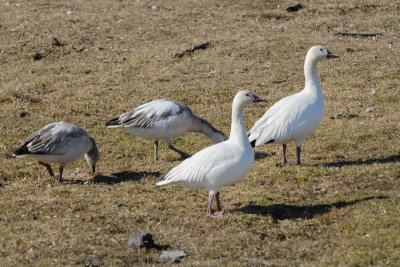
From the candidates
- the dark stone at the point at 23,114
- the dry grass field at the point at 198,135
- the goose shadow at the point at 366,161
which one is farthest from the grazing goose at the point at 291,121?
the dark stone at the point at 23,114

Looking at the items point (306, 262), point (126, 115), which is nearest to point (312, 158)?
point (126, 115)

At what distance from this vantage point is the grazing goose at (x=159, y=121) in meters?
13.0

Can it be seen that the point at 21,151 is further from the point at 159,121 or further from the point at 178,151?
the point at 178,151

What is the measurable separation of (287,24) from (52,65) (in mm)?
5981

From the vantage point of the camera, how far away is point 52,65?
1909 centimetres

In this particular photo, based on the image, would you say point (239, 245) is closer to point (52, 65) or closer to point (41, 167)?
point (41, 167)

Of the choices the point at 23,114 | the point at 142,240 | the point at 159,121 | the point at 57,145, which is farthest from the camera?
the point at 23,114

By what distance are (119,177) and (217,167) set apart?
8.32 feet

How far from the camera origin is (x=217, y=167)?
33.2 feet

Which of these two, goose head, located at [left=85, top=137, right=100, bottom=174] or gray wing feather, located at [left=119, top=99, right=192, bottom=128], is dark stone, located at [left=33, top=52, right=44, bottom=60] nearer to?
gray wing feather, located at [left=119, top=99, right=192, bottom=128]

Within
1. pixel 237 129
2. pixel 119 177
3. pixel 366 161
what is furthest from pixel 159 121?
pixel 366 161

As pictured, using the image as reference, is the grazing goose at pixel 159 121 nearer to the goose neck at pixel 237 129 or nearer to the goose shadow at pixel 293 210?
Result: the goose neck at pixel 237 129

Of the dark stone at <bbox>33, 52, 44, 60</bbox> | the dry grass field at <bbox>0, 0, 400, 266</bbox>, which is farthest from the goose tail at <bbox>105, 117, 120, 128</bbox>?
the dark stone at <bbox>33, 52, 44, 60</bbox>

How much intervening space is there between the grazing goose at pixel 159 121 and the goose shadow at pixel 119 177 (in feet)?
2.70
